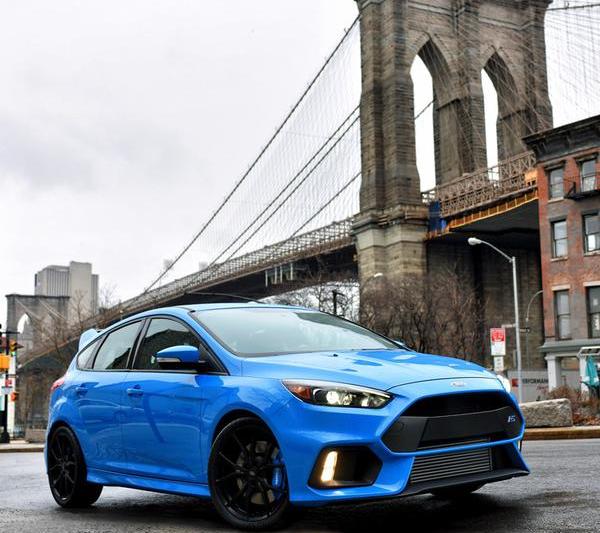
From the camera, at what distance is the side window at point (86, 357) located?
8070 millimetres

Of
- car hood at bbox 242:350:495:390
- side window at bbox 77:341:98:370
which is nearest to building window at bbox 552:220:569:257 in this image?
side window at bbox 77:341:98:370

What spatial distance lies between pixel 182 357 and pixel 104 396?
1.31 meters

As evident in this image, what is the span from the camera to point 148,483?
6727 millimetres

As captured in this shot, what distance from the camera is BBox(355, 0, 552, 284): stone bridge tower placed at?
57.4 meters

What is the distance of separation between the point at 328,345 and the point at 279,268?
57.4 metres

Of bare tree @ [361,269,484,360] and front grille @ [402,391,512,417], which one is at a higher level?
bare tree @ [361,269,484,360]

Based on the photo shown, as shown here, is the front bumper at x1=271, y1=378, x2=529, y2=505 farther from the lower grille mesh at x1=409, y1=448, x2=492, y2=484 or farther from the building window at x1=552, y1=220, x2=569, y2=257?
the building window at x1=552, y1=220, x2=569, y2=257

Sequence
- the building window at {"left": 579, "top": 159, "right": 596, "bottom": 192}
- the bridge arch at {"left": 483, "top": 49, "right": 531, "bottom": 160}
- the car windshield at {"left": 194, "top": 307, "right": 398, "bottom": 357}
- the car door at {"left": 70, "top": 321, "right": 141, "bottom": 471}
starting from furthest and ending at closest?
1. the bridge arch at {"left": 483, "top": 49, "right": 531, "bottom": 160}
2. the building window at {"left": 579, "top": 159, "right": 596, "bottom": 192}
3. the car door at {"left": 70, "top": 321, "right": 141, "bottom": 471}
4. the car windshield at {"left": 194, "top": 307, "right": 398, "bottom": 357}

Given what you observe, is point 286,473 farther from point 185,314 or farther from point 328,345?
point 185,314

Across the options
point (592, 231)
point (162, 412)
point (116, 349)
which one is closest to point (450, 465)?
point (162, 412)

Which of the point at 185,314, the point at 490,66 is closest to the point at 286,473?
the point at 185,314

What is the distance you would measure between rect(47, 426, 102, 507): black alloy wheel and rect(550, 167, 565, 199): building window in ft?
136

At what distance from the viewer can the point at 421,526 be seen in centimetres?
571

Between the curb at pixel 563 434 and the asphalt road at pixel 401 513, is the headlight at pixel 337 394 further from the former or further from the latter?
the curb at pixel 563 434
